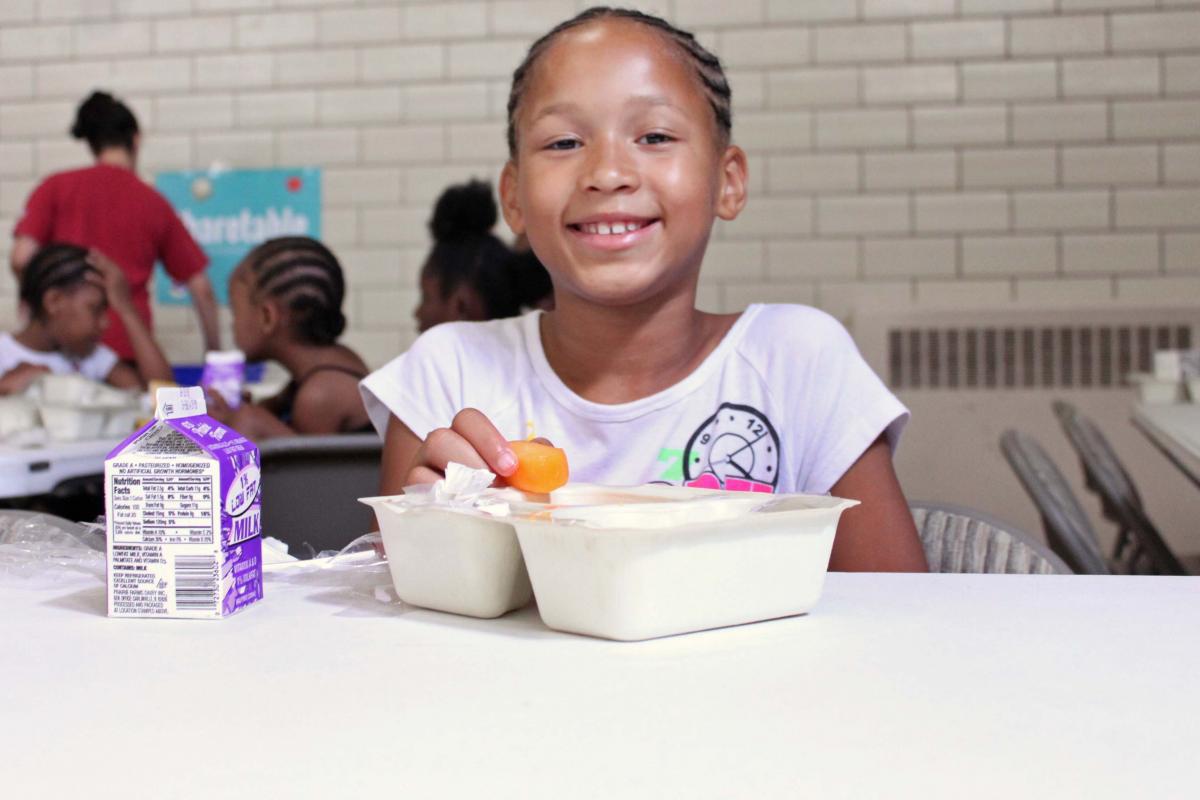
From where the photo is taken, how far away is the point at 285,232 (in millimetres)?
3510

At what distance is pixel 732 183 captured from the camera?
3.66ft

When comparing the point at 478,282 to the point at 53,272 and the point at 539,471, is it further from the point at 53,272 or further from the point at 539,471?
the point at 539,471

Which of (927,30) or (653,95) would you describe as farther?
(927,30)

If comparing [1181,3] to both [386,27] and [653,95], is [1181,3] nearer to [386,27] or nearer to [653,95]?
[386,27]

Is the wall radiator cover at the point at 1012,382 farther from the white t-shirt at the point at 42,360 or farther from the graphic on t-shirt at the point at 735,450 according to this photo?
the graphic on t-shirt at the point at 735,450

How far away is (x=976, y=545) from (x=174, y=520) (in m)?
0.59

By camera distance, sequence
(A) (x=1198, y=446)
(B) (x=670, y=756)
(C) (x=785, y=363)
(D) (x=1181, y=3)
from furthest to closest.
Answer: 1. (D) (x=1181, y=3)
2. (A) (x=1198, y=446)
3. (C) (x=785, y=363)
4. (B) (x=670, y=756)

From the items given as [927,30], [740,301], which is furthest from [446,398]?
[927,30]

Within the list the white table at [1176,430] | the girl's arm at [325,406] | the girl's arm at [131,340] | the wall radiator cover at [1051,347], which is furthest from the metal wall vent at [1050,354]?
the girl's arm at [131,340]

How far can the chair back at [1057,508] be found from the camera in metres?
1.31

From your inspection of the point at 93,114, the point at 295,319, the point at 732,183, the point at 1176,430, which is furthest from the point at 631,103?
the point at 93,114

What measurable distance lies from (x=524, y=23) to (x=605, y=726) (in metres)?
3.20

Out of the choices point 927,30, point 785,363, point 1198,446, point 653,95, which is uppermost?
point 927,30

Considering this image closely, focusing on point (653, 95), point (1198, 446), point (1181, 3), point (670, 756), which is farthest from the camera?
point (1181, 3)
